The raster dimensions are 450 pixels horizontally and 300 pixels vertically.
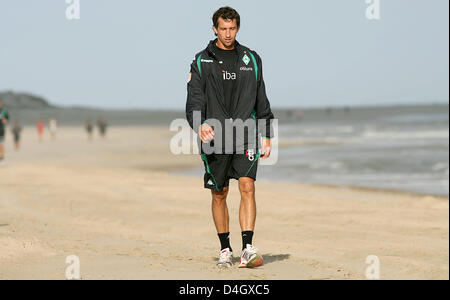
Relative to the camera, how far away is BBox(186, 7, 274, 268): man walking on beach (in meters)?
5.71

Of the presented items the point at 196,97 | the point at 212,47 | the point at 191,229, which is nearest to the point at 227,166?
the point at 196,97

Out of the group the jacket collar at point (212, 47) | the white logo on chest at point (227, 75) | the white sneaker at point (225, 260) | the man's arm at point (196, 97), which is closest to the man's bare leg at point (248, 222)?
the white sneaker at point (225, 260)

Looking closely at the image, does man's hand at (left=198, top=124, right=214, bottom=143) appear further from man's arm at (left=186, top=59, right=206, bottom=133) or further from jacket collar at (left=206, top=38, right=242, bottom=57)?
jacket collar at (left=206, top=38, right=242, bottom=57)

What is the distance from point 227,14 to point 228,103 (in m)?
0.71

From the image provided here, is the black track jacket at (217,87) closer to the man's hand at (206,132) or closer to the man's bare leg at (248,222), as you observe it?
the man's hand at (206,132)

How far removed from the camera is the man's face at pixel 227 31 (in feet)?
18.4

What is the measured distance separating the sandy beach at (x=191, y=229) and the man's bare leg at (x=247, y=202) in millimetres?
388

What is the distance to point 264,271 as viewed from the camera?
5.87m

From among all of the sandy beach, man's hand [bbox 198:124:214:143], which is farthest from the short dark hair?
the sandy beach

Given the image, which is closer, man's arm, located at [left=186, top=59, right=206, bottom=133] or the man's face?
the man's face

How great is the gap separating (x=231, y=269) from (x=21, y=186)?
8465 millimetres

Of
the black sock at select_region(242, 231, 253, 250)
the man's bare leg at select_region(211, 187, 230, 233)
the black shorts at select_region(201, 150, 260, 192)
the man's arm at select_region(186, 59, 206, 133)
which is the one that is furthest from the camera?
the man's bare leg at select_region(211, 187, 230, 233)

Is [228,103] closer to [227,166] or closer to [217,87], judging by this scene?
[217,87]
